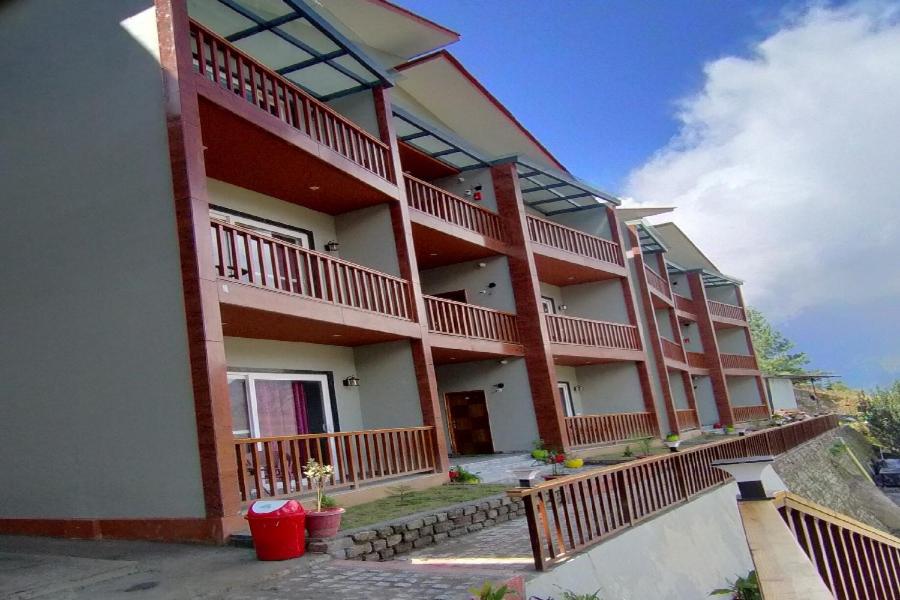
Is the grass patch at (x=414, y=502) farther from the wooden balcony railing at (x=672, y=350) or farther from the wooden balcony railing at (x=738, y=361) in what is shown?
the wooden balcony railing at (x=738, y=361)

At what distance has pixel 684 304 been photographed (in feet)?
113

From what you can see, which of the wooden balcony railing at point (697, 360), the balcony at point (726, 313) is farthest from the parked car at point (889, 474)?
the balcony at point (726, 313)

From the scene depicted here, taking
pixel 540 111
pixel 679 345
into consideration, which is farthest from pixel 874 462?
pixel 540 111

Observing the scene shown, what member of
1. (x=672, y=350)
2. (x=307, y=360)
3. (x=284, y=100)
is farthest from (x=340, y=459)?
(x=672, y=350)

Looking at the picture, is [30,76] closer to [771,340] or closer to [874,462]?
[874,462]

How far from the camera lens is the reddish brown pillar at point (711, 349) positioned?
33.3 meters

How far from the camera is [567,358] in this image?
22.2 meters

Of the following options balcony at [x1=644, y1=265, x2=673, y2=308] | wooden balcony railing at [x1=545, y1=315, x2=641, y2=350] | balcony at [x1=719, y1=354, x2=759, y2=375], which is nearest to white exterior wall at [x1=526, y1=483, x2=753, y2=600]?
wooden balcony railing at [x1=545, y1=315, x2=641, y2=350]

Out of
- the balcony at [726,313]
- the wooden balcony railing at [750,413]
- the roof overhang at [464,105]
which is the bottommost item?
the wooden balcony railing at [750,413]

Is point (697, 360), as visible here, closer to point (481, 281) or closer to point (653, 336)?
point (653, 336)

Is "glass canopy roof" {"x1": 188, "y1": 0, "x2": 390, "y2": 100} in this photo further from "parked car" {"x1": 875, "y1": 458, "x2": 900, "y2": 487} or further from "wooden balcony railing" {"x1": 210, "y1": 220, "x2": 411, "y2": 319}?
"parked car" {"x1": 875, "y1": 458, "x2": 900, "y2": 487}

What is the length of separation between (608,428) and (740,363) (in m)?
18.7

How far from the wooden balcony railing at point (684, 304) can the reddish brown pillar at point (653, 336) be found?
6.92 metres

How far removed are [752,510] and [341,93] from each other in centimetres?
1283
